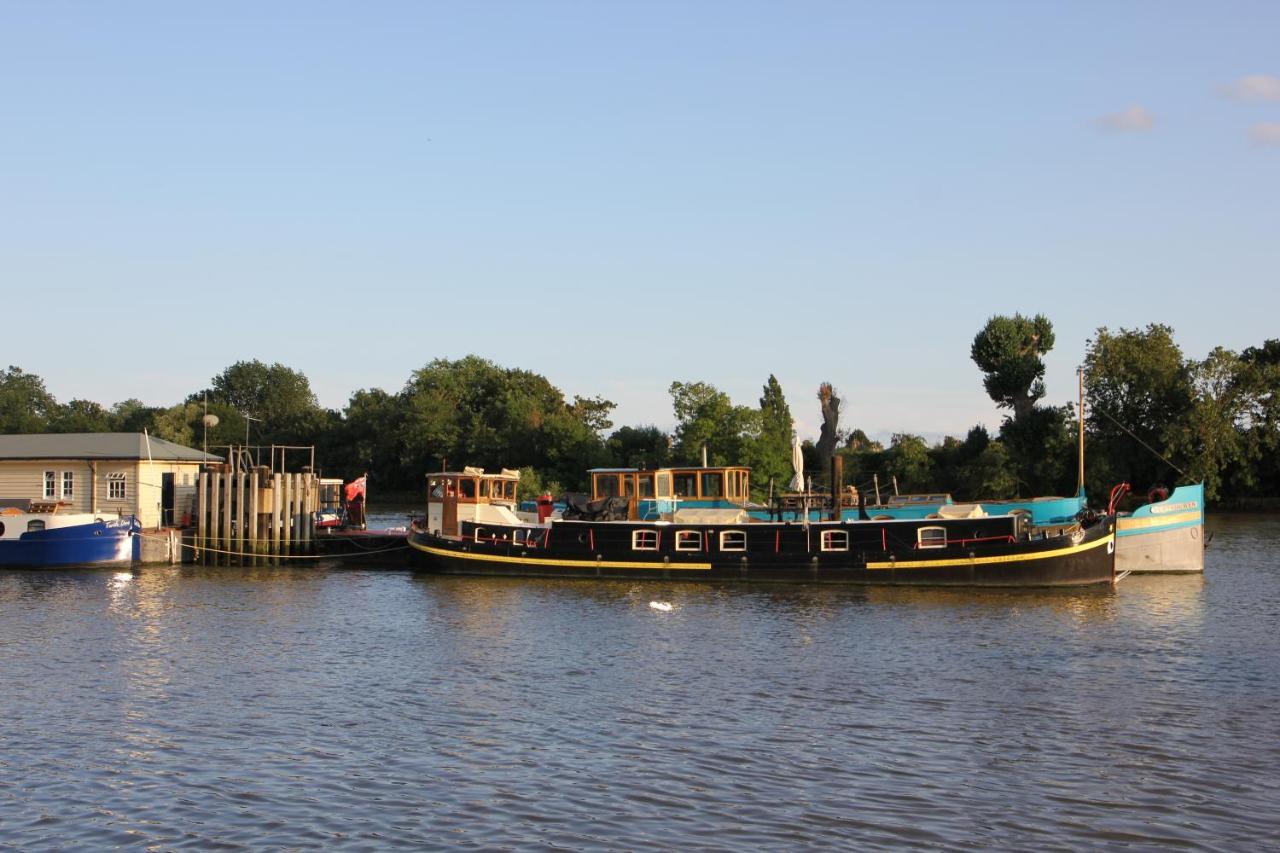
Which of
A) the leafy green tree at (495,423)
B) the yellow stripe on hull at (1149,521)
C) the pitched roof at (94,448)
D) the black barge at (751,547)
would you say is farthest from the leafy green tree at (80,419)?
the yellow stripe on hull at (1149,521)

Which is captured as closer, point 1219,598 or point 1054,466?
point 1219,598

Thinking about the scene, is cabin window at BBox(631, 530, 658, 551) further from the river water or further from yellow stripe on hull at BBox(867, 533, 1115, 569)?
yellow stripe on hull at BBox(867, 533, 1115, 569)

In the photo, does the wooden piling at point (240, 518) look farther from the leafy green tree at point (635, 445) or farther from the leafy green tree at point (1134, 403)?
the leafy green tree at point (1134, 403)

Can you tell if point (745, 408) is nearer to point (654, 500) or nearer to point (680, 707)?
point (654, 500)

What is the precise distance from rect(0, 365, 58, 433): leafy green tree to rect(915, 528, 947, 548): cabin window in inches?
5157

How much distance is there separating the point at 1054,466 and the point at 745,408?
79.9 ft

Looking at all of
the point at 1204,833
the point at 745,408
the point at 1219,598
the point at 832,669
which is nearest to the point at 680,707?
the point at 832,669

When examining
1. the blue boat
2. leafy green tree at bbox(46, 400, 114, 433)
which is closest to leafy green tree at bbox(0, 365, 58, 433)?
leafy green tree at bbox(46, 400, 114, 433)

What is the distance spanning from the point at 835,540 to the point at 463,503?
1588 cm

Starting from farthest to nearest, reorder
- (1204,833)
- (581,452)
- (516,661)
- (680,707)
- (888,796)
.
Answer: (581,452) < (516,661) < (680,707) < (888,796) < (1204,833)

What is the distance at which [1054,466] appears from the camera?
92250 millimetres

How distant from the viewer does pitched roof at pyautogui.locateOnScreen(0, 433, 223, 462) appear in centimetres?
5538

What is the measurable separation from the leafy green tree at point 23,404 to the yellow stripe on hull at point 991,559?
5144 inches

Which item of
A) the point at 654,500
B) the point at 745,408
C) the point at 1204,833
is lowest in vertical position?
the point at 1204,833
